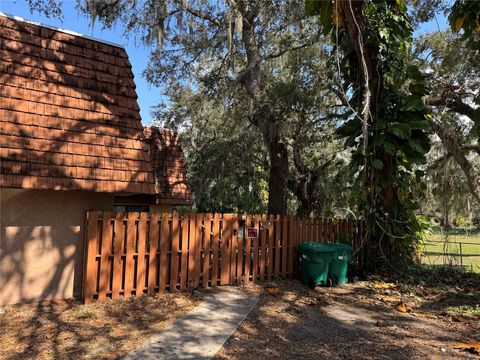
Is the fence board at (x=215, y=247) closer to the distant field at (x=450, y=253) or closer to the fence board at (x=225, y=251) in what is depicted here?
the fence board at (x=225, y=251)

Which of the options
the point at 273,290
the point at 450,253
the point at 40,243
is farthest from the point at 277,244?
the point at 450,253

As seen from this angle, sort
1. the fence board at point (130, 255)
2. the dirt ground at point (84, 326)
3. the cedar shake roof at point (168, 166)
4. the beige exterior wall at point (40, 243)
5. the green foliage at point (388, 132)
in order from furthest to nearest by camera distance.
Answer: the cedar shake roof at point (168, 166) < the green foliage at point (388, 132) < the fence board at point (130, 255) < the beige exterior wall at point (40, 243) < the dirt ground at point (84, 326)

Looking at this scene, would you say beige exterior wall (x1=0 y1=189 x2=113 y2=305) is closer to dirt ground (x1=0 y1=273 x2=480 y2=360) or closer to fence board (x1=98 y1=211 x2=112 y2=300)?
dirt ground (x1=0 y1=273 x2=480 y2=360)

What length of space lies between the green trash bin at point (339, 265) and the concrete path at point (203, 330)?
6.83 feet

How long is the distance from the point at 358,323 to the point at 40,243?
16.9 ft

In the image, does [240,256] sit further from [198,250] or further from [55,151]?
[55,151]

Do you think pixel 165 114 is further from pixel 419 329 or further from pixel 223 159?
pixel 419 329

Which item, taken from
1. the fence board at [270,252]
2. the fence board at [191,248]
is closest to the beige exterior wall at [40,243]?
the fence board at [191,248]

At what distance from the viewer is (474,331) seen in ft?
18.9

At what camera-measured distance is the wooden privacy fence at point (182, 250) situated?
21.5 feet

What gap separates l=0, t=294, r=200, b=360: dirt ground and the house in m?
0.66

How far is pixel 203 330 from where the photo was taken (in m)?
5.39

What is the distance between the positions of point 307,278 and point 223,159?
252 inches

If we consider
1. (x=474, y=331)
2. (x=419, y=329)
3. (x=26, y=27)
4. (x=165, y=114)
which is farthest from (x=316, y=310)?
(x=165, y=114)
